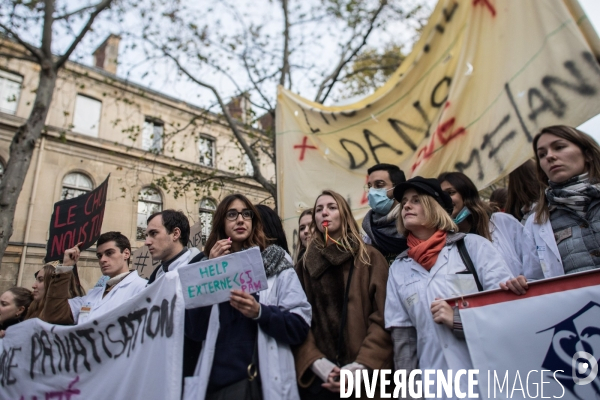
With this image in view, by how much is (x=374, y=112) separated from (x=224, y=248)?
2.89 metres

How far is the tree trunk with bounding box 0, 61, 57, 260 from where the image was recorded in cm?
640

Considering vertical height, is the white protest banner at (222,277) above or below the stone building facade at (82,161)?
below

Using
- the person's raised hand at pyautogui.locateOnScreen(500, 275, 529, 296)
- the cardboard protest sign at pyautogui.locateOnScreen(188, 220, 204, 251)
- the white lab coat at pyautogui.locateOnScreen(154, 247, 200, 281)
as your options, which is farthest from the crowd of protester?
the cardboard protest sign at pyautogui.locateOnScreen(188, 220, 204, 251)

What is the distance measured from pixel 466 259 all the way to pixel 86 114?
65.0 feet

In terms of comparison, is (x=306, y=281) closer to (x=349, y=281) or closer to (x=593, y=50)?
(x=349, y=281)

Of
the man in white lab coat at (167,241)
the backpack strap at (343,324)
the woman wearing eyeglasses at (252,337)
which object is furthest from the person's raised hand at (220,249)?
the man in white lab coat at (167,241)

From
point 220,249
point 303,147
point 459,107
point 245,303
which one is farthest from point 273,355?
point 303,147

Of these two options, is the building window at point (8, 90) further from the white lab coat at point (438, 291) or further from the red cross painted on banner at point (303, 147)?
the white lab coat at point (438, 291)

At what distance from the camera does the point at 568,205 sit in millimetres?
2123

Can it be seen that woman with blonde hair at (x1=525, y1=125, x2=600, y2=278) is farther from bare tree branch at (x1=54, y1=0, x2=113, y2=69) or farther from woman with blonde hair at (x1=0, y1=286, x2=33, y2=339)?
bare tree branch at (x1=54, y1=0, x2=113, y2=69)

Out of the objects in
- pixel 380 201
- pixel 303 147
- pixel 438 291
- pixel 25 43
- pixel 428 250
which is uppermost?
pixel 25 43

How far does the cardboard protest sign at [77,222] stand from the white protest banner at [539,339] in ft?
11.8

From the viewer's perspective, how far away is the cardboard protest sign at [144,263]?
6196mm

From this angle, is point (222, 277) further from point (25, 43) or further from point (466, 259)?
point (25, 43)
